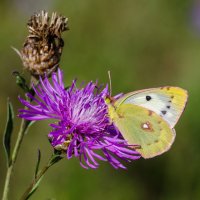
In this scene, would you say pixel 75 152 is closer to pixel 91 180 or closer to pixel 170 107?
pixel 170 107

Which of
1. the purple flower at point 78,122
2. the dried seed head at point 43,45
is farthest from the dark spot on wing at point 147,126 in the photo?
the dried seed head at point 43,45

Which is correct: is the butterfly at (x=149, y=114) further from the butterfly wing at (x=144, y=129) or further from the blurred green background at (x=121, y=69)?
the blurred green background at (x=121, y=69)

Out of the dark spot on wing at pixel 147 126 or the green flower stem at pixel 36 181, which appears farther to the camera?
the dark spot on wing at pixel 147 126

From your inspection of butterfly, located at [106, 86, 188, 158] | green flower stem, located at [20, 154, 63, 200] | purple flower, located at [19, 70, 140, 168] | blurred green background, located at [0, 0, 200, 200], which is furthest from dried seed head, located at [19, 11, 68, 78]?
blurred green background, located at [0, 0, 200, 200]

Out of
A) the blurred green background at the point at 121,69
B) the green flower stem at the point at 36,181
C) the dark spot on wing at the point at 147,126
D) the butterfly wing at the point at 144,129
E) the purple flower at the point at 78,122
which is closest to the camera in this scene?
the green flower stem at the point at 36,181

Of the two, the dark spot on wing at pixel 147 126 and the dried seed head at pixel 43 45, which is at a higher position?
the dried seed head at pixel 43 45

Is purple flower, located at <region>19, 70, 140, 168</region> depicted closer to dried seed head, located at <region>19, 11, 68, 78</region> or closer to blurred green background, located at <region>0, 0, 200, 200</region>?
dried seed head, located at <region>19, 11, 68, 78</region>
